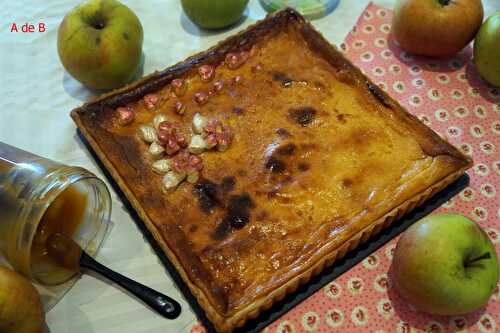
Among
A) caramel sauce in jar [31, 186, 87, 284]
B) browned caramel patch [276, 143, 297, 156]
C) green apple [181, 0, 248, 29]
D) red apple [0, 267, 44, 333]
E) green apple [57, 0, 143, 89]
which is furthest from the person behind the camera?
green apple [181, 0, 248, 29]

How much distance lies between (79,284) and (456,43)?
3.88 feet

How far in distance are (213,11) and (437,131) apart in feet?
2.44

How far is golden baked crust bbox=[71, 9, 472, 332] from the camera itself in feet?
3.48

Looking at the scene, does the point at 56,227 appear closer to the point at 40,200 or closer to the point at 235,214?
the point at 40,200

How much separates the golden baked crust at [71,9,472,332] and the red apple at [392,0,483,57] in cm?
26

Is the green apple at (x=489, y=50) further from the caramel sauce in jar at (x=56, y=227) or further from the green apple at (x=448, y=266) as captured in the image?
the caramel sauce in jar at (x=56, y=227)

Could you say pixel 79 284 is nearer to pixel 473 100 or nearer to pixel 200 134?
pixel 200 134

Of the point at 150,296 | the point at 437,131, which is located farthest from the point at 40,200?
the point at 437,131

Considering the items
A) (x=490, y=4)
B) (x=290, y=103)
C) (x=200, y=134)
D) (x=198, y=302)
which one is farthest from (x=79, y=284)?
(x=490, y=4)

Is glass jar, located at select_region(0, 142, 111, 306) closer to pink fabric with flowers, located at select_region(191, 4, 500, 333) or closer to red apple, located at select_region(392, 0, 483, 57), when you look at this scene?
pink fabric with flowers, located at select_region(191, 4, 500, 333)

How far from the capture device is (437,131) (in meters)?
1.41

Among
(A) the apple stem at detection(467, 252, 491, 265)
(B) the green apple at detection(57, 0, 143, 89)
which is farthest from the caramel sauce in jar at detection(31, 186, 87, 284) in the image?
(A) the apple stem at detection(467, 252, 491, 265)

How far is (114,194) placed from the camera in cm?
127

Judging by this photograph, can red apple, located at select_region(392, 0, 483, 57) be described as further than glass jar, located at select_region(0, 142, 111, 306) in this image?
Yes
